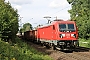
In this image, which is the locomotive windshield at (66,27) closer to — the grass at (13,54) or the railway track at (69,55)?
the railway track at (69,55)

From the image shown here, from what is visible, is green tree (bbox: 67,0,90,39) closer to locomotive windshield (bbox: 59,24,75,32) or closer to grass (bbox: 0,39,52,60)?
locomotive windshield (bbox: 59,24,75,32)

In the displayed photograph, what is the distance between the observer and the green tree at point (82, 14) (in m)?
47.3

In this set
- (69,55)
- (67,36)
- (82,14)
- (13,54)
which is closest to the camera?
(13,54)

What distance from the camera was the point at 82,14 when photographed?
49562 millimetres

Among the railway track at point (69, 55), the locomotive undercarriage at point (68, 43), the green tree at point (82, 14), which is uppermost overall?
the green tree at point (82, 14)

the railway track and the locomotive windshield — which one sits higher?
the locomotive windshield

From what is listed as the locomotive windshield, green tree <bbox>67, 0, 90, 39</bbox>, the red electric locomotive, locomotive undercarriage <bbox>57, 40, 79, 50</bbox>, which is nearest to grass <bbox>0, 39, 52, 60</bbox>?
locomotive undercarriage <bbox>57, 40, 79, 50</bbox>

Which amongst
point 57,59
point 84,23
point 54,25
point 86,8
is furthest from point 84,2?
point 57,59

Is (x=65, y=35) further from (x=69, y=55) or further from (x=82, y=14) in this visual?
(x=82, y=14)

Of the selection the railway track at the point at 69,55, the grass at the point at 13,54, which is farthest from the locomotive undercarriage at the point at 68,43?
the grass at the point at 13,54

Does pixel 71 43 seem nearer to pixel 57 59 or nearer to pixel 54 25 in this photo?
pixel 54 25

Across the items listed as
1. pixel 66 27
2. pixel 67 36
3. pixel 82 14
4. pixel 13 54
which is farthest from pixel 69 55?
pixel 82 14

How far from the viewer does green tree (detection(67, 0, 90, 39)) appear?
47312mm

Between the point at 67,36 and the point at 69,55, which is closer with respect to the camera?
the point at 69,55
